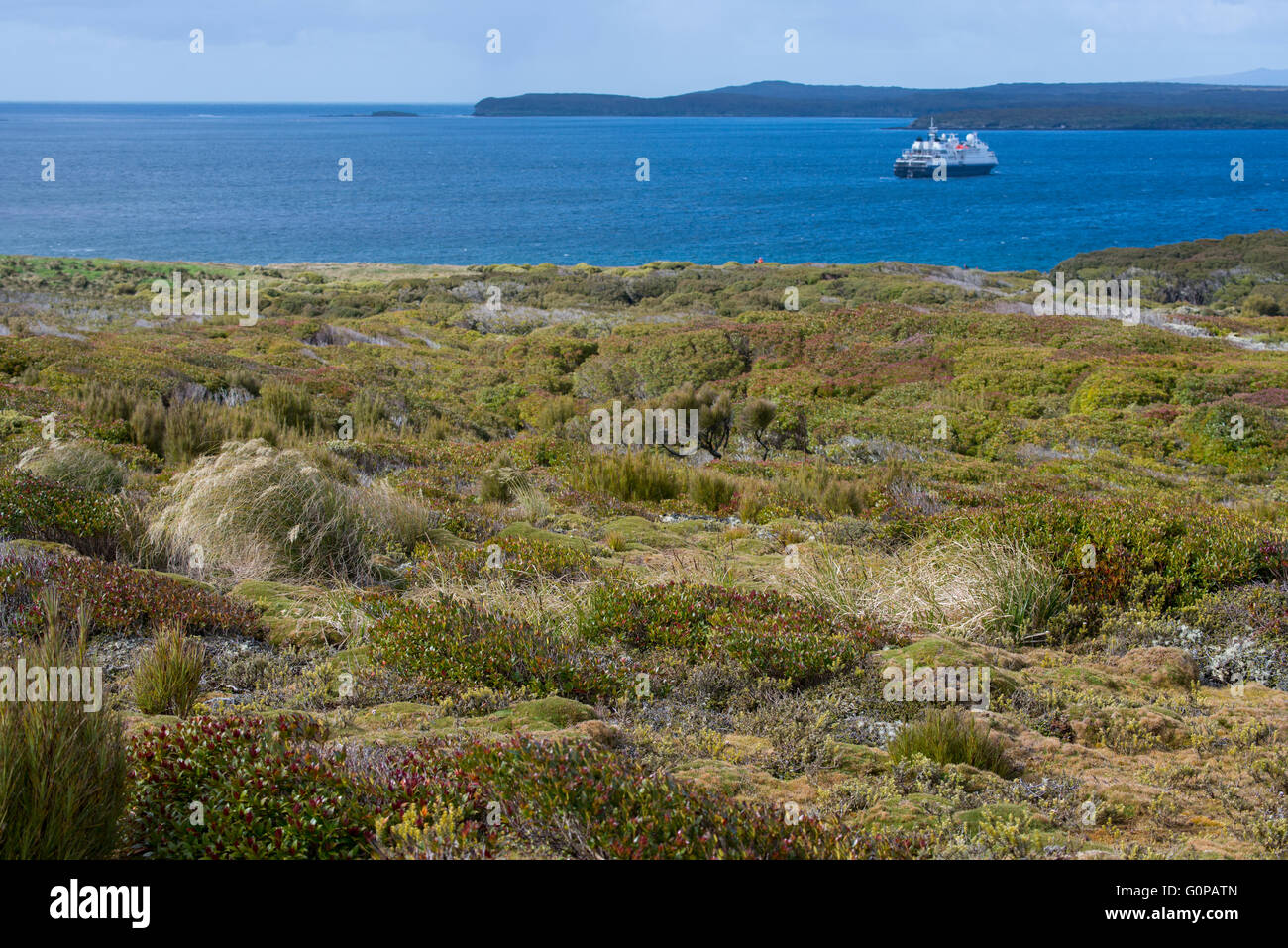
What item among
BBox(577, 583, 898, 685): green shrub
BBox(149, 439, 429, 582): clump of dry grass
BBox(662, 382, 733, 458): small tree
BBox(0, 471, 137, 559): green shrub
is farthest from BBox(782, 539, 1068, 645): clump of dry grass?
BBox(662, 382, 733, 458): small tree

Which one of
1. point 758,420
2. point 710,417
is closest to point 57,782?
point 710,417

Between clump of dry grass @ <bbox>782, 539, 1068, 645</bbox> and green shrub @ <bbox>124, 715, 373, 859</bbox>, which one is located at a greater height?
green shrub @ <bbox>124, 715, 373, 859</bbox>

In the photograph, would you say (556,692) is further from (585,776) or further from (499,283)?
(499,283)

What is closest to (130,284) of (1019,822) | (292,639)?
(292,639)

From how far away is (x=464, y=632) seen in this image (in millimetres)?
4992

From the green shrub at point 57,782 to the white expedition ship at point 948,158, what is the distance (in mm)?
128013

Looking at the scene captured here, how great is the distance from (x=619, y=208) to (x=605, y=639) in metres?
99.8

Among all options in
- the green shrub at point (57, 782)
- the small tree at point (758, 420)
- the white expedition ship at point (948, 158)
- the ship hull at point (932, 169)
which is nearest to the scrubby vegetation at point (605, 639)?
the green shrub at point (57, 782)

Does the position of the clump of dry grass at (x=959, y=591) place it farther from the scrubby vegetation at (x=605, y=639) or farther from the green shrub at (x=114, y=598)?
the green shrub at (x=114, y=598)

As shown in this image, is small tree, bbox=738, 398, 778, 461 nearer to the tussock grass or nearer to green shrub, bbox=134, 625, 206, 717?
the tussock grass

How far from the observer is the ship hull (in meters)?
119

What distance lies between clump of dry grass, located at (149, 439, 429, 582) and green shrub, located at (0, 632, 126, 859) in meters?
3.66

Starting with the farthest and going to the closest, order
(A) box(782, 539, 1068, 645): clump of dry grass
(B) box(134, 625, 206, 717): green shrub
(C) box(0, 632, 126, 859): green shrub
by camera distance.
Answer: (A) box(782, 539, 1068, 645): clump of dry grass, (B) box(134, 625, 206, 717): green shrub, (C) box(0, 632, 126, 859): green shrub

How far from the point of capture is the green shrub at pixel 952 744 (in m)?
3.94
